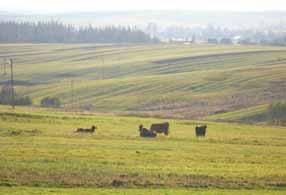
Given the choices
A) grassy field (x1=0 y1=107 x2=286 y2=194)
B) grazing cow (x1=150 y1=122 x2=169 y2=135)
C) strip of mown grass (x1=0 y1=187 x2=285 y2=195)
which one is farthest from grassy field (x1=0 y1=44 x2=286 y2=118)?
strip of mown grass (x1=0 y1=187 x2=285 y2=195)

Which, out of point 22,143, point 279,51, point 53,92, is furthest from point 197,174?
point 279,51

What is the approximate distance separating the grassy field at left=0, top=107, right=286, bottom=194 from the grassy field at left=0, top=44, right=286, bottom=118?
34996 mm

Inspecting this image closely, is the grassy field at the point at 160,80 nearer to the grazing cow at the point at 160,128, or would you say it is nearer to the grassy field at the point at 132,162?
the grazing cow at the point at 160,128

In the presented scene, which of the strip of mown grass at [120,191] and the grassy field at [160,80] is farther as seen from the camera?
the grassy field at [160,80]

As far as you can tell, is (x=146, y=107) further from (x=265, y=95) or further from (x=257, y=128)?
(x=257, y=128)

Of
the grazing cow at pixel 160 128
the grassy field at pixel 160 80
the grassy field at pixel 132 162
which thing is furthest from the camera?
the grassy field at pixel 160 80

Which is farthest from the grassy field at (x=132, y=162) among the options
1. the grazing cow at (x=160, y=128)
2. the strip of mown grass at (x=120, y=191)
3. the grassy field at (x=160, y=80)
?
the grassy field at (x=160, y=80)

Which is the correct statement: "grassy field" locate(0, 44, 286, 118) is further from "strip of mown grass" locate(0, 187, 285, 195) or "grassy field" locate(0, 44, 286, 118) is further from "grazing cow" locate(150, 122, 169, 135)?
"strip of mown grass" locate(0, 187, 285, 195)

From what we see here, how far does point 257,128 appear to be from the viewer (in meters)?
55.9

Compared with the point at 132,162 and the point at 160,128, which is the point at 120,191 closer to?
the point at 132,162

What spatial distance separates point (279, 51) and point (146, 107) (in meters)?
88.2

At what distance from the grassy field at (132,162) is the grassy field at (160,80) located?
1378 inches

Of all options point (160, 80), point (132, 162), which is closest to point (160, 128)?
point (132, 162)

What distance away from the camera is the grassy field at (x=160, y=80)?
10156 centimetres
